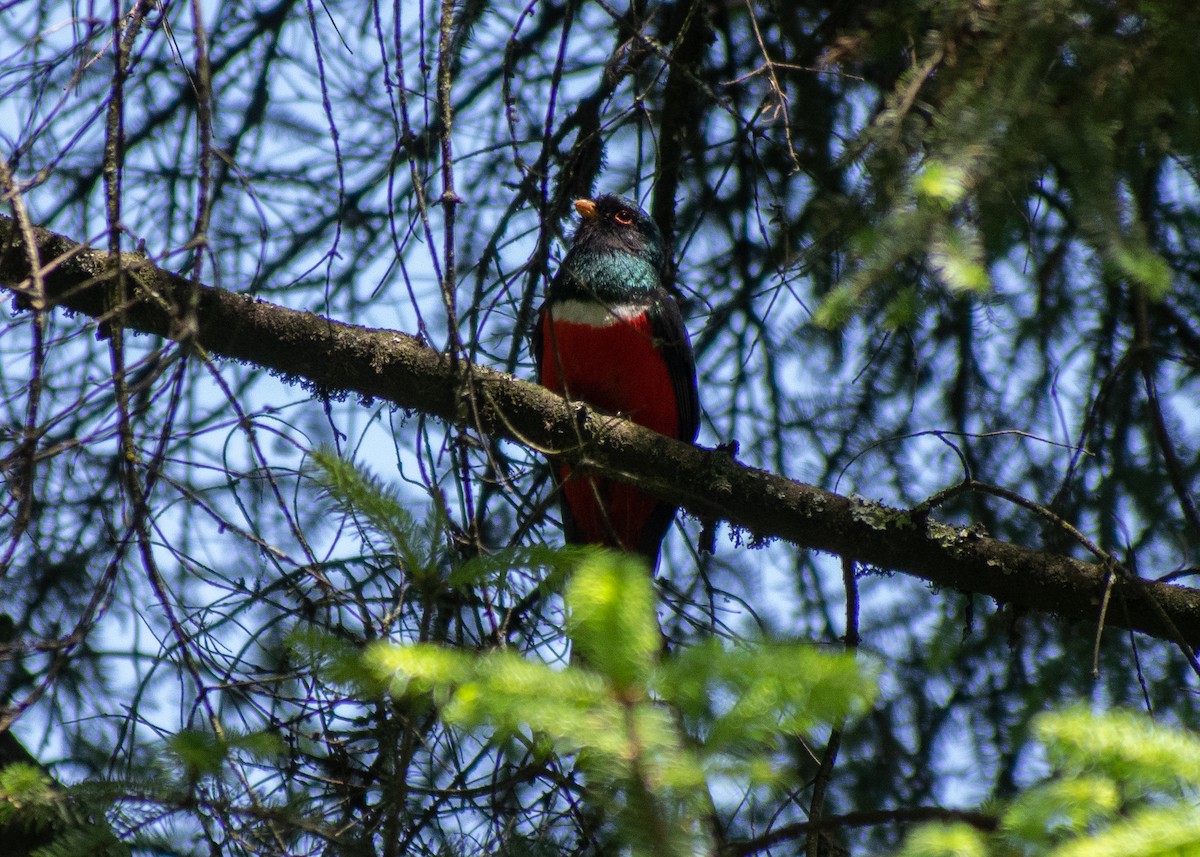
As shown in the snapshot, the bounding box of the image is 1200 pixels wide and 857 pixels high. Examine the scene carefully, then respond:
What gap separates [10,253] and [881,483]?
9.57 feet

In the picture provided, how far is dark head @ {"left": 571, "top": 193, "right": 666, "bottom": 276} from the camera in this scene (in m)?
4.72

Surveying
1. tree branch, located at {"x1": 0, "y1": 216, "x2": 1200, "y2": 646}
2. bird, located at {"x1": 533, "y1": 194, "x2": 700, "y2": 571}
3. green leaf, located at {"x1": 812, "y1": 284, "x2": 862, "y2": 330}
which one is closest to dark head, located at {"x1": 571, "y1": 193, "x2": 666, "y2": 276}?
bird, located at {"x1": 533, "y1": 194, "x2": 700, "y2": 571}

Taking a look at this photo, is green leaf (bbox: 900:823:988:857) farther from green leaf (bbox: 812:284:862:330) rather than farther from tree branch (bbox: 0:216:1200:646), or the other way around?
tree branch (bbox: 0:216:1200:646)

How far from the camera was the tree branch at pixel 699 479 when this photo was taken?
2971mm

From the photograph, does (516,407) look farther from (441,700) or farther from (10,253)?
(441,700)

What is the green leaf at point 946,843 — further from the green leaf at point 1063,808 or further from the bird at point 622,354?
the bird at point 622,354

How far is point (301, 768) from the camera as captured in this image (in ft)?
8.97

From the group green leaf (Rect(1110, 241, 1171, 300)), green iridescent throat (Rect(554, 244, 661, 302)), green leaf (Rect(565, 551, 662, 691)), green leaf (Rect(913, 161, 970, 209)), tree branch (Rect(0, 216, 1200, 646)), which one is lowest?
green leaf (Rect(565, 551, 662, 691))

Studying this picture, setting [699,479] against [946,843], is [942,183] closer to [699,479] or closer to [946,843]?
[946,843]

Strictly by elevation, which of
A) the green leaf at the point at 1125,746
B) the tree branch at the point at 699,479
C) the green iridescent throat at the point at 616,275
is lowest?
the green leaf at the point at 1125,746

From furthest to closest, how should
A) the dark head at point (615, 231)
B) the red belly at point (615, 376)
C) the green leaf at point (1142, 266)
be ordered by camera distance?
1. the dark head at point (615, 231)
2. the red belly at point (615, 376)
3. the green leaf at point (1142, 266)

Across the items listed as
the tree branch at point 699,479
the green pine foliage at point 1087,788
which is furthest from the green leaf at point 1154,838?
the tree branch at point 699,479

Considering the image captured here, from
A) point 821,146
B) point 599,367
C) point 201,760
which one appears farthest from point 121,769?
point 821,146

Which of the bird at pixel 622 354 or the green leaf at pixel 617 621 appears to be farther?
the bird at pixel 622 354
